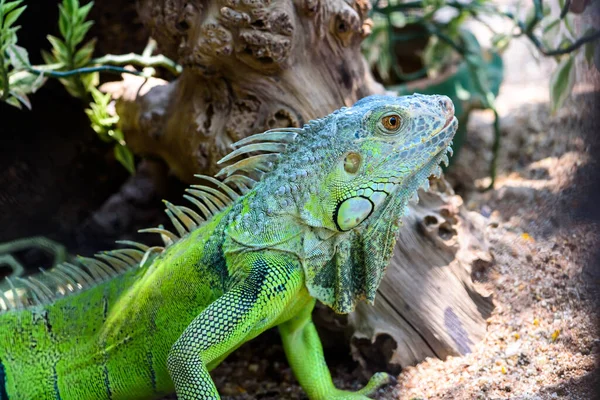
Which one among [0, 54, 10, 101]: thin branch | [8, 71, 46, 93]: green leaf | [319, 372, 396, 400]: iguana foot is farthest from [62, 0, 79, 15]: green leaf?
[319, 372, 396, 400]: iguana foot

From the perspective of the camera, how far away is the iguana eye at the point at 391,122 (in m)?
3.43

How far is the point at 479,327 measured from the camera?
14.7ft

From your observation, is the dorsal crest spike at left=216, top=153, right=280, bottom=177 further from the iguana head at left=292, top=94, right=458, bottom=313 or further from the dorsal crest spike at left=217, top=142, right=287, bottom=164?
the iguana head at left=292, top=94, right=458, bottom=313

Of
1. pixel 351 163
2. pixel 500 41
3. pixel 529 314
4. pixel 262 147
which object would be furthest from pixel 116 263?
pixel 500 41

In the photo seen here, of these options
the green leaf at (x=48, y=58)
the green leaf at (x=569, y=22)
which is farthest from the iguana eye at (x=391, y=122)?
the green leaf at (x=48, y=58)

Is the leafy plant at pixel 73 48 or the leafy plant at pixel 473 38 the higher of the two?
the leafy plant at pixel 73 48

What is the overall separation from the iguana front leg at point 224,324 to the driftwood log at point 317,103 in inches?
47.2

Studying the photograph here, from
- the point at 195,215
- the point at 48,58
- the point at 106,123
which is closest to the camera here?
the point at 195,215

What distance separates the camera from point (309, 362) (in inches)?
163

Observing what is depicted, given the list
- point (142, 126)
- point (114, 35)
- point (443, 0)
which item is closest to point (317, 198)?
point (142, 126)

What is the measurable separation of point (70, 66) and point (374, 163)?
3235 millimetres

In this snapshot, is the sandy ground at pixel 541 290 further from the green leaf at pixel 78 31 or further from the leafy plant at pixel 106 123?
the green leaf at pixel 78 31

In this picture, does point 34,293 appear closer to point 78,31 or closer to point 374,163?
point 78,31

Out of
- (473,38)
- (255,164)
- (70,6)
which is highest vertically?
(70,6)
